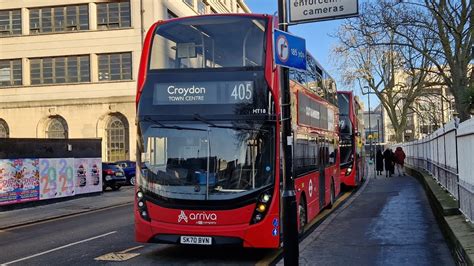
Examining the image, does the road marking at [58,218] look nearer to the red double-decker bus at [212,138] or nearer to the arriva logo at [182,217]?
the red double-decker bus at [212,138]

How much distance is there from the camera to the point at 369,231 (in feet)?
35.9

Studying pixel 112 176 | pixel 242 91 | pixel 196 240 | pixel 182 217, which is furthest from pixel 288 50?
pixel 112 176

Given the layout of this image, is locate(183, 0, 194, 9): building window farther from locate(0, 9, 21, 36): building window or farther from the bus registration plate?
the bus registration plate

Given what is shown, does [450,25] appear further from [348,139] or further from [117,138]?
[117,138]

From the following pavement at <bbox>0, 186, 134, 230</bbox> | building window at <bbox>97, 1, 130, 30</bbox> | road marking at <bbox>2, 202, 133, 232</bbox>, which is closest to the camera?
road marking at <bbox>2, 202, 133, 232</bbox>

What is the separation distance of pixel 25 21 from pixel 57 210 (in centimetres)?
3067

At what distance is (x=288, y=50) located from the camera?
20.3 ft

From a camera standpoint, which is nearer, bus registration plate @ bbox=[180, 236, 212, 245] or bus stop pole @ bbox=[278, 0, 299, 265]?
bus stop pole @ bbox=[278, 0, 299, 265]

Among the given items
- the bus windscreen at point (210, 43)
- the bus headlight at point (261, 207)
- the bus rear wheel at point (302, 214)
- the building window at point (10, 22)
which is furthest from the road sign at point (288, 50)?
the building window at point (10, 22)

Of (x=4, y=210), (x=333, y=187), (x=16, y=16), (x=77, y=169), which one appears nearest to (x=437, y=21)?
(x=333, y=187)

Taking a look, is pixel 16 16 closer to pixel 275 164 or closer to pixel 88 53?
pixel 88 53

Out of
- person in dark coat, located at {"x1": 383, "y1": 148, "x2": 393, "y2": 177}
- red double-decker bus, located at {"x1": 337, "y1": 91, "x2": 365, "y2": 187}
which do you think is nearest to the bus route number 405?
red double-decker bus, located at {"x1": 337, "y1": 91, "x2": 365, "y2": 187}

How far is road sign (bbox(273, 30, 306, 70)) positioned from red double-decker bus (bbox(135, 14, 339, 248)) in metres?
1.86

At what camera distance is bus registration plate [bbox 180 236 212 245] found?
26.4 ft
